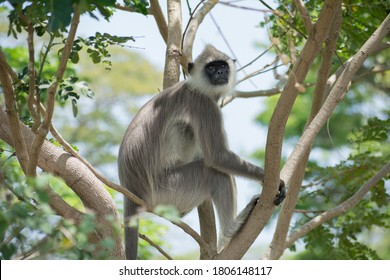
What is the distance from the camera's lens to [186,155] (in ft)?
19.6

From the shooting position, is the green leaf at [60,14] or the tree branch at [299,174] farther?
the tree branch at [299,174]

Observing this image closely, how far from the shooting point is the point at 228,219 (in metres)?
5.39

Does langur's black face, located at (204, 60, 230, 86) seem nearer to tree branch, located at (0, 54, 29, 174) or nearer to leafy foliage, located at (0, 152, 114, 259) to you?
tree branch, located at (0, 54, 29, 174)

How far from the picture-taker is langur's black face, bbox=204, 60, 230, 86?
19.6 feet

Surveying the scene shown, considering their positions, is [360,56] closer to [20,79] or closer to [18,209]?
[20,79]

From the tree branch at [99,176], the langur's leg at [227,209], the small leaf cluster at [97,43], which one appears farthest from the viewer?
the langur's leg at [227,209]

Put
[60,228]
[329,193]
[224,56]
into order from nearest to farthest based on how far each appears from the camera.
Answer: [60,228], [224,56], [329,193]

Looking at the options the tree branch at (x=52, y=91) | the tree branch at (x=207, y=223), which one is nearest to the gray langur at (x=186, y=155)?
the tree branch at (x=207, y=223)

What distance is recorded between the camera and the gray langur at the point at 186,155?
5.50m

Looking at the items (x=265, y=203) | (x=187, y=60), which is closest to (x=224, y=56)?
(x=187, y=60)

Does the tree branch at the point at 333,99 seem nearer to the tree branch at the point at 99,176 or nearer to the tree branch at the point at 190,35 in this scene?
the tree branch at the point at 99,176

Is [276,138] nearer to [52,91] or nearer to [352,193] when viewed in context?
[52,91]
